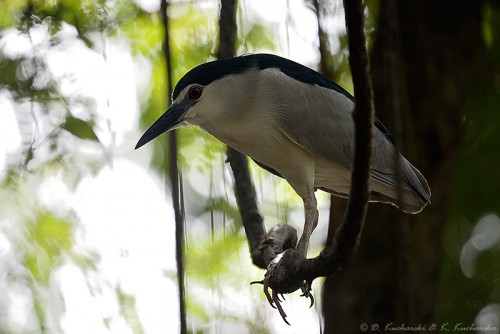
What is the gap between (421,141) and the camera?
12.9ft

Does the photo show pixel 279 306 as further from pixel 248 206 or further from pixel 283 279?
pixel 248 206

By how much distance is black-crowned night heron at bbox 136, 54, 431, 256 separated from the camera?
10.5ft

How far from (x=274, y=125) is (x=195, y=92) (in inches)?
15.1

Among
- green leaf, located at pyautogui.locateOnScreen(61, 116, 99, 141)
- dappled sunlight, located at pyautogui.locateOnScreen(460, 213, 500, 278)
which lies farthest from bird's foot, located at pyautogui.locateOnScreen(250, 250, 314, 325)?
dappled sunlight, located at pyautogui.locateOnScreen(460, 213, 500, 278)

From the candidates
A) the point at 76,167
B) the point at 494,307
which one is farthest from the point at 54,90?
the point at 494,307

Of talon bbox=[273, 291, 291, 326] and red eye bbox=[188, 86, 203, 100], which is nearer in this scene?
talon bbox=[273, 291, 291, 326]

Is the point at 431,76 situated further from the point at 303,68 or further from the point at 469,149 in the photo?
the point at 303,68

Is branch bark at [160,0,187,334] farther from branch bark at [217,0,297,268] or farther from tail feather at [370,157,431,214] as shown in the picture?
tail feather at [370,157,431,214]

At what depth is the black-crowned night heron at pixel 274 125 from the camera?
319 cm

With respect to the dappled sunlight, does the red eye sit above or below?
above

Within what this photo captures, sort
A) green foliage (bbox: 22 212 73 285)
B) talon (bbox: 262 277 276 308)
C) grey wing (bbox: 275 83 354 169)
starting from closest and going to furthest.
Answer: talon (bbox: 262 277 276 308) < grey wing (bbox: 275 83 354 169) < green foliage (bbox: 22 212 73 285)

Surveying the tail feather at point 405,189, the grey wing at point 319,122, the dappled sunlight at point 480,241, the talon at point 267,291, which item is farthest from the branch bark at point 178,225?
the dappled sunlight at point 480,241

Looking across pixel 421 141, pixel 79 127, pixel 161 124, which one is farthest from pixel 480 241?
pixel 79 127

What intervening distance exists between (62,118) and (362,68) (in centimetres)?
256
